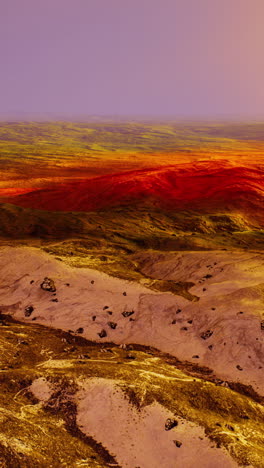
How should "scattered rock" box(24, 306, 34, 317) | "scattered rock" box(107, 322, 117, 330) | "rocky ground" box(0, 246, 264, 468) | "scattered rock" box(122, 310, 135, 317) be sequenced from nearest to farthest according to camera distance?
"rocky ground" box(0, 246, 264, 468), "scattered rock" box(107, 322, 117, 330), "scattered rock" box(122, 310, 135, 317), "scattered rock" box(24, 306, 34, 317)

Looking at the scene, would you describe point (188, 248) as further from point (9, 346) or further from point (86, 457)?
point (86, 457)

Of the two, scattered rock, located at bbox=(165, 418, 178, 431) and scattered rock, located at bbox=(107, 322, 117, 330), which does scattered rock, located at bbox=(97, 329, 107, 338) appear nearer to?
scattered rock, located at bbox=(107, 322, 117, 330)

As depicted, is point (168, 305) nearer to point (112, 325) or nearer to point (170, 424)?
point (112, 325)

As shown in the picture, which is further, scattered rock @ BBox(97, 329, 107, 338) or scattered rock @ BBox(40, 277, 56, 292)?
scattered rock @ BBox(40, 277, 56, 292)

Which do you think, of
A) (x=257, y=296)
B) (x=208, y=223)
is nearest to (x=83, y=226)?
(x=208, y=223)

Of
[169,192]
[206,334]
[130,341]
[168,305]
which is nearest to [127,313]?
[130,341]

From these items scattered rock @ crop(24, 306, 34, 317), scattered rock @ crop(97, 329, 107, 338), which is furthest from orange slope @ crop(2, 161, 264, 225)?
scattered rock @ crop(97, 329, 107, 338)
